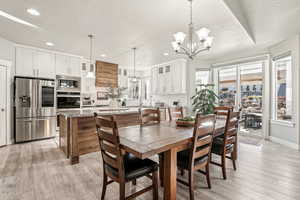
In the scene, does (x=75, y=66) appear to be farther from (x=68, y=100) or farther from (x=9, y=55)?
(x=9, y=55)

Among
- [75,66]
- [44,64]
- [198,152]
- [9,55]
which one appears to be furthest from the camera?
[75,66]

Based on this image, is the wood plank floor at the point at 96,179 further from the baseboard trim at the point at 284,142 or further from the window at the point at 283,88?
the window at the point at 283,88

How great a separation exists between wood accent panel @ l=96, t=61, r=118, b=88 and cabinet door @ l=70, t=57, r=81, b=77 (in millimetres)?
792

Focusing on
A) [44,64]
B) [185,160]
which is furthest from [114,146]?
[44,64]

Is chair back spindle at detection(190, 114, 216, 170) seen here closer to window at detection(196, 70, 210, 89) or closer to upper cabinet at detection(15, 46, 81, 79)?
window at detection(196, 70, 210, 89)

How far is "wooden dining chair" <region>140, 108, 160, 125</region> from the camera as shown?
8.15 ft

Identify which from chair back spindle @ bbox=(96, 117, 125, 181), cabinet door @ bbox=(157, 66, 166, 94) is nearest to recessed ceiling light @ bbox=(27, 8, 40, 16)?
chair back spindle @ bbox=(96, 117, 125, 181)

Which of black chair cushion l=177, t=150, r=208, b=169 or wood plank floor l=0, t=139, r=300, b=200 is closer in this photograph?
black chair cushion l=177, t=150, r=208, b=169

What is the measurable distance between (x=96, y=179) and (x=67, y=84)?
11.7 ft

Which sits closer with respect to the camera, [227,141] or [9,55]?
[227,141]

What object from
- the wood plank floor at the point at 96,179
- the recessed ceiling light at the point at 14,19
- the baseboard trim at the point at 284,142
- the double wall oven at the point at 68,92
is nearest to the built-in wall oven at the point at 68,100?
the double wall oven at the point at 68,92

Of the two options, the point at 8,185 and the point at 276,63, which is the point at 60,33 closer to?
the point at 8,185

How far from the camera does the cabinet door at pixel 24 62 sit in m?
3.96

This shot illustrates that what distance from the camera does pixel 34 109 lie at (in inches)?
157
